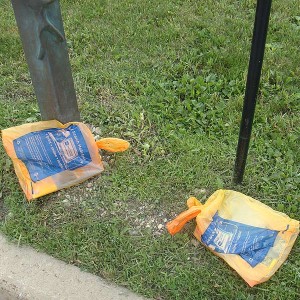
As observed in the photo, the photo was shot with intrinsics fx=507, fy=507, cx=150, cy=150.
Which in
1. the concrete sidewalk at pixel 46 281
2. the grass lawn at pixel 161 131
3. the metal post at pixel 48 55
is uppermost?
the metal post at pixel 48 55

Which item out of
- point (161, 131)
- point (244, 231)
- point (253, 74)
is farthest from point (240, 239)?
point (161, 131)

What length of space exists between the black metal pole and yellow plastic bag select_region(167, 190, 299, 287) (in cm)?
19

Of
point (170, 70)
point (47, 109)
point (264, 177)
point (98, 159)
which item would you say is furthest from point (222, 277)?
point (170, 70)

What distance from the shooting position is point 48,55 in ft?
8.16

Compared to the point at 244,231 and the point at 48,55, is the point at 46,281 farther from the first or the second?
the point at 48,55

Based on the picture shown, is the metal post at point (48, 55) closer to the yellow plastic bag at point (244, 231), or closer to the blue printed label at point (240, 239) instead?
the yellow plastic bag at point (244, 231)

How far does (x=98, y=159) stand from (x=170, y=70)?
3.30 feet

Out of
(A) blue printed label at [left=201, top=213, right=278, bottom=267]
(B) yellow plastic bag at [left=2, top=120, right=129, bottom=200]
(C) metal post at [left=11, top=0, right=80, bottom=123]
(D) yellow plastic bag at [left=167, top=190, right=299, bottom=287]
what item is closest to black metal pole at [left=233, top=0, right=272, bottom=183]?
(D) yellow plastic bag at [left=167, top=190, right=299, bottom=287]

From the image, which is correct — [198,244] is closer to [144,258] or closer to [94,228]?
[144,258]

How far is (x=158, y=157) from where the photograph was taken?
284 cm

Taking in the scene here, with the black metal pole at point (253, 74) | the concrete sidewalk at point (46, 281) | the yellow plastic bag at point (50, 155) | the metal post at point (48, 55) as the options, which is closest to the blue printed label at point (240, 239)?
the black metal pole at point (253, 74)

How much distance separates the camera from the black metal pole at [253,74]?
194 centimetres

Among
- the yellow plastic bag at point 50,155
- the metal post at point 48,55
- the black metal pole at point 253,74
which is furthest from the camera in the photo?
the yellow plastic bag at point 50,155

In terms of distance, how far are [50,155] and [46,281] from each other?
0.67m
